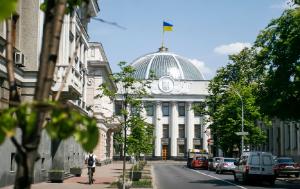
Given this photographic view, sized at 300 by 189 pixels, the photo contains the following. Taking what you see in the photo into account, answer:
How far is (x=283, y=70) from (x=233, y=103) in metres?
26.7

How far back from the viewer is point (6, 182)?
21156 mm

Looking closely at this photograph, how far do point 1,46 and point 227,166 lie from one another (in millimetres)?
29732

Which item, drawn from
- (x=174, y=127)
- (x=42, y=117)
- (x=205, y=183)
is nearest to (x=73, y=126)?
(x=42, y=117)

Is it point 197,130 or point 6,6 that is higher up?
point 197,130

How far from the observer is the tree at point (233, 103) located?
5566cm

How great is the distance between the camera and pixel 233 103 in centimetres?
5588

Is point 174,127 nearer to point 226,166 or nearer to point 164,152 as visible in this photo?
point 164,152

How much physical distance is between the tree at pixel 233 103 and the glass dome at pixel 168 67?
52.9m

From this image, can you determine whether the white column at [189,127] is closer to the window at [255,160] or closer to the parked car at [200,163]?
the parked car at [200,163]

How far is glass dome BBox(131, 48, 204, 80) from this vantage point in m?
120

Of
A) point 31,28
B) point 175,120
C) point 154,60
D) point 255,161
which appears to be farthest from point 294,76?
point 154,60

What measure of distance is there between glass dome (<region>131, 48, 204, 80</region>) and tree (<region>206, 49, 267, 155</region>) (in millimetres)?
52861

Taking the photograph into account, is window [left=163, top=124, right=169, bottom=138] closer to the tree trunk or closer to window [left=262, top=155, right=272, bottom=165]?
window [left=262, top=155, right=272, bottom=165]

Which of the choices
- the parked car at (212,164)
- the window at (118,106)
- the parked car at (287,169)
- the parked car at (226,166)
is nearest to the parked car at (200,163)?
the parked car at (212,164)
